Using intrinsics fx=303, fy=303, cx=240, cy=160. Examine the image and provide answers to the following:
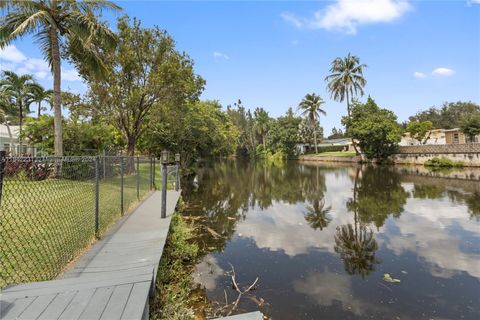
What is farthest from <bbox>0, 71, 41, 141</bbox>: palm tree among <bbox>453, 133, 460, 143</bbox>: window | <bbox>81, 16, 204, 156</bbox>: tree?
<bbox>453, 133, 460, 143</bbox>: window

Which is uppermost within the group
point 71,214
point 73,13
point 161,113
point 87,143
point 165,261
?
point 73,13

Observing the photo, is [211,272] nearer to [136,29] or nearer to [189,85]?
[189,85]

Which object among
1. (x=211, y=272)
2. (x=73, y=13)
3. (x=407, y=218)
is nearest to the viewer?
(x=211, y=272)

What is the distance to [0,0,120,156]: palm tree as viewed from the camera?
1156 cm

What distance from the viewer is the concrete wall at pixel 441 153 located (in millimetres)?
29219

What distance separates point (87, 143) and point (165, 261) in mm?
12786

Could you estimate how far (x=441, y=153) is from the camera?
32375 millimetres

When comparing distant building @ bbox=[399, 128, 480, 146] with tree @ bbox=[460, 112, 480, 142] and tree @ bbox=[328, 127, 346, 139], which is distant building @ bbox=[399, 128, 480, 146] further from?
tree @ bbox=[328, 127, 346, 139]

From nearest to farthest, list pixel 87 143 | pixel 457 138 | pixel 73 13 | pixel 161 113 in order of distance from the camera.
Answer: pixel 73 13
pixel 87 143
pixel 161 113
pixel 457 138

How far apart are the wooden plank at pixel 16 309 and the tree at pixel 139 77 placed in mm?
15634

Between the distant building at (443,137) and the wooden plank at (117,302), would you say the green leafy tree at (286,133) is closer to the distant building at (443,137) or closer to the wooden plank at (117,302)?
the distant building at (443,137)

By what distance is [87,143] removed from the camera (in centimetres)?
1597

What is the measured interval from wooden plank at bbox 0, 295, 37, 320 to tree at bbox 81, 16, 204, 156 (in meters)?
15.6

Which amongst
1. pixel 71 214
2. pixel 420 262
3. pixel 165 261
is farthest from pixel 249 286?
pixel 71 214
